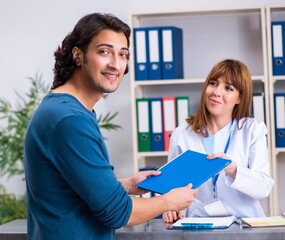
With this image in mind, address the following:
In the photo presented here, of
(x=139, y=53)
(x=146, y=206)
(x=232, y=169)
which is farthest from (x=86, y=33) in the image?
(x=139, y=53)

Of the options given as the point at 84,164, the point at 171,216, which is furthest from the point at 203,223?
the point at 84,164

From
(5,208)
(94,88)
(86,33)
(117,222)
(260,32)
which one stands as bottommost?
(5,208)

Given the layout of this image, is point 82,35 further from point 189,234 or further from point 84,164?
point 189,234

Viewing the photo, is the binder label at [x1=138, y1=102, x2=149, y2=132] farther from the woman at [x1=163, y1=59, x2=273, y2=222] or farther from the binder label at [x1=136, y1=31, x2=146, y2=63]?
the woman at [x1=163, y1=59, x2=273, y2=222]

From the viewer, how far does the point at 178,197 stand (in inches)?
82.6

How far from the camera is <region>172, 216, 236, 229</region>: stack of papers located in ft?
8.19

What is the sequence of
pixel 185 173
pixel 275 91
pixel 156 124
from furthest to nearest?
pixel 275 91, pixel 156 124, pixel 185 173

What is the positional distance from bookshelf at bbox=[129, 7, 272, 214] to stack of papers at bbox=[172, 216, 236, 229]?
1.89 meters

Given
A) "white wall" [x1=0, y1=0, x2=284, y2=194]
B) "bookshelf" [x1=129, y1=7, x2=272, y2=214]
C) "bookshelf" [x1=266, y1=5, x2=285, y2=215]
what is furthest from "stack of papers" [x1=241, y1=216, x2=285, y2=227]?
"white wall" [x1=0, y1=0, x2=284, y2=194]

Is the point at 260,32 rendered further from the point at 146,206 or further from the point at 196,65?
the point at 146,206

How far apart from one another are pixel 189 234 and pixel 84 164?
733mm

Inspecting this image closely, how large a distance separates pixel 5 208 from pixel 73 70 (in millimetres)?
2801

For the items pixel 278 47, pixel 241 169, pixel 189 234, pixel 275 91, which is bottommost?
pixel 189 234

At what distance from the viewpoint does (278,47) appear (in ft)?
14.0
